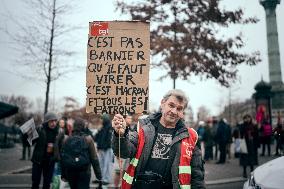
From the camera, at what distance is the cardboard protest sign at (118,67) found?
4.57 meters

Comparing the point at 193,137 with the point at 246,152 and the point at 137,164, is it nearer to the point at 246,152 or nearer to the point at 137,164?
the point at 137,164

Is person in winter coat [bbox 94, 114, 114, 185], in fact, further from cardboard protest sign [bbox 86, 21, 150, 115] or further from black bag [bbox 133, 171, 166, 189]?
black bag [bbox 133, 171, 166, 189]

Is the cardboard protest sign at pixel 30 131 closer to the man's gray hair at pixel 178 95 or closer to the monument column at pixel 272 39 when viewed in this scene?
the man's gray hair at pixel 178 95

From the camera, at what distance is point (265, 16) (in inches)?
1815

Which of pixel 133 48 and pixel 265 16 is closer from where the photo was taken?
pixel 133 48

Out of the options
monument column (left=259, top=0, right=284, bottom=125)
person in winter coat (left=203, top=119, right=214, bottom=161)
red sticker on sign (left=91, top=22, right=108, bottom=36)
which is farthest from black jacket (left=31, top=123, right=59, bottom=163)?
monument column (left=259, top=0, right=284, bottom=125)

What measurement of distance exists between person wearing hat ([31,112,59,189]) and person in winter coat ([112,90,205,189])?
4600mm

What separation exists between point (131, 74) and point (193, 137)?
3.51 feet

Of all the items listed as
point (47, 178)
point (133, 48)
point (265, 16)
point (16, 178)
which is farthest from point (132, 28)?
point (265, 16)

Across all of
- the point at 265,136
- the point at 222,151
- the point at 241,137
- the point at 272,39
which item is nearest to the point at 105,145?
the point at 241,137

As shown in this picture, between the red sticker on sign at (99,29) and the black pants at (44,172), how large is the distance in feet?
14.2

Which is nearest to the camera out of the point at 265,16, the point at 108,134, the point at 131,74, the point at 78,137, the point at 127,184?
the point at 127,184

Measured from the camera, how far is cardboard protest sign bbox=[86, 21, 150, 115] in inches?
180

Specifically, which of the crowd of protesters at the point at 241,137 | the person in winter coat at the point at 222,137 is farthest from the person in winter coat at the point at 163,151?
the person in winter coat at the point at 222,137
